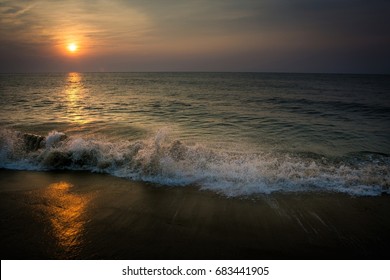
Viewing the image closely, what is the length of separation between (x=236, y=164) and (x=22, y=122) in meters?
14.2

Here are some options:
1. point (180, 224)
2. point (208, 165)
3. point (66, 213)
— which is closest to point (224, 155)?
point (208, 165)

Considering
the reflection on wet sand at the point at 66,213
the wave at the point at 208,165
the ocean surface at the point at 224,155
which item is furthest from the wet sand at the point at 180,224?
the ocean surface at the point at 224,155

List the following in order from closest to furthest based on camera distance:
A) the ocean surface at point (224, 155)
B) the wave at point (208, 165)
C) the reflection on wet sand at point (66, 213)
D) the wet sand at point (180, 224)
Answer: the wet sand at point (180, 224) < the reflection on wet sand at point (66, 213) < the wave at point (208, 165) < the ocean surface at point (224, 155)

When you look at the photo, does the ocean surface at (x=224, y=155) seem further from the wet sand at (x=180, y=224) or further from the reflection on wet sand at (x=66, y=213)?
the reflection on wet sand at (x=66, y=213)

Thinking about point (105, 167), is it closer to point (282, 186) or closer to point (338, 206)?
point (282, 186)

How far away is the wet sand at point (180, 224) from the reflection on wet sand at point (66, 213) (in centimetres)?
2

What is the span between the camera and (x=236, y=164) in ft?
26.8

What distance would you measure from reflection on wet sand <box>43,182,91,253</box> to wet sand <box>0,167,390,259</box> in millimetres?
19

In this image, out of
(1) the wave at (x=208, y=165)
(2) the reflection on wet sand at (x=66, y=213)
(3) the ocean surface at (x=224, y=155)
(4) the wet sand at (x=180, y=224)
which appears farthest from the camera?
(3) the ocean surface at (x=224, y=155)

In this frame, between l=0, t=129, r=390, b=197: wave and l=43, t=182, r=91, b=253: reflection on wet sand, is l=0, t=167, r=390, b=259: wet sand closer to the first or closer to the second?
l=43, t=182, r=91, b=253: reflection on wet sand

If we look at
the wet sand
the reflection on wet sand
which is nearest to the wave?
the wet sand

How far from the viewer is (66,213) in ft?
18.1

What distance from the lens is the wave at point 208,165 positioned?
6.99m

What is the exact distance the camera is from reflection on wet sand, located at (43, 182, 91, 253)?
4570 millimetres
